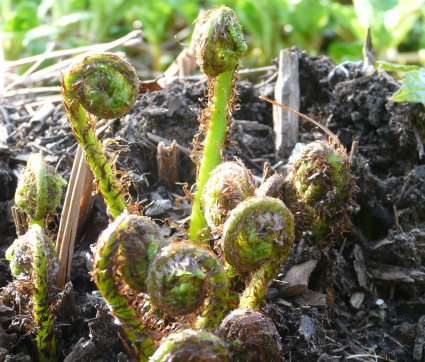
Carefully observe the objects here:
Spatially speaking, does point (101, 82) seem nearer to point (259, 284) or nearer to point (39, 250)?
point (39, 250)

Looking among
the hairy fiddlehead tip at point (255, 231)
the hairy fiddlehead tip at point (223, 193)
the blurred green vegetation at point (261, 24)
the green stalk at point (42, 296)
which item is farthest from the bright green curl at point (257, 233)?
the blurred green vegetation at point (261, 24)

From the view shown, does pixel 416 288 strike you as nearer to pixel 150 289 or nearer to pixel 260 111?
pixel 260 111

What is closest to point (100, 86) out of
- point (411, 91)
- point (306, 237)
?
point (306, 237)

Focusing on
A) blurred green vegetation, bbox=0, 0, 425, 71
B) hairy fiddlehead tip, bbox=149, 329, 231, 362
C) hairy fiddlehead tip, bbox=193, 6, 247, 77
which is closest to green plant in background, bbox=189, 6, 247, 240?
hairy fiddlehead tip, bbox=193, 6, 247, 77

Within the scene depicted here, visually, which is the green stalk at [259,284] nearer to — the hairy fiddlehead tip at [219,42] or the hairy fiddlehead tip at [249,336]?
the hairy fiddlehead tip at [249,336]

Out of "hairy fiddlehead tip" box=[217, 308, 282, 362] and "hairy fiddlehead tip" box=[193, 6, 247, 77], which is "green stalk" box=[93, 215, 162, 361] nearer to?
"hairy fiddlehead tip" box=[217, 308, 282, 362]
